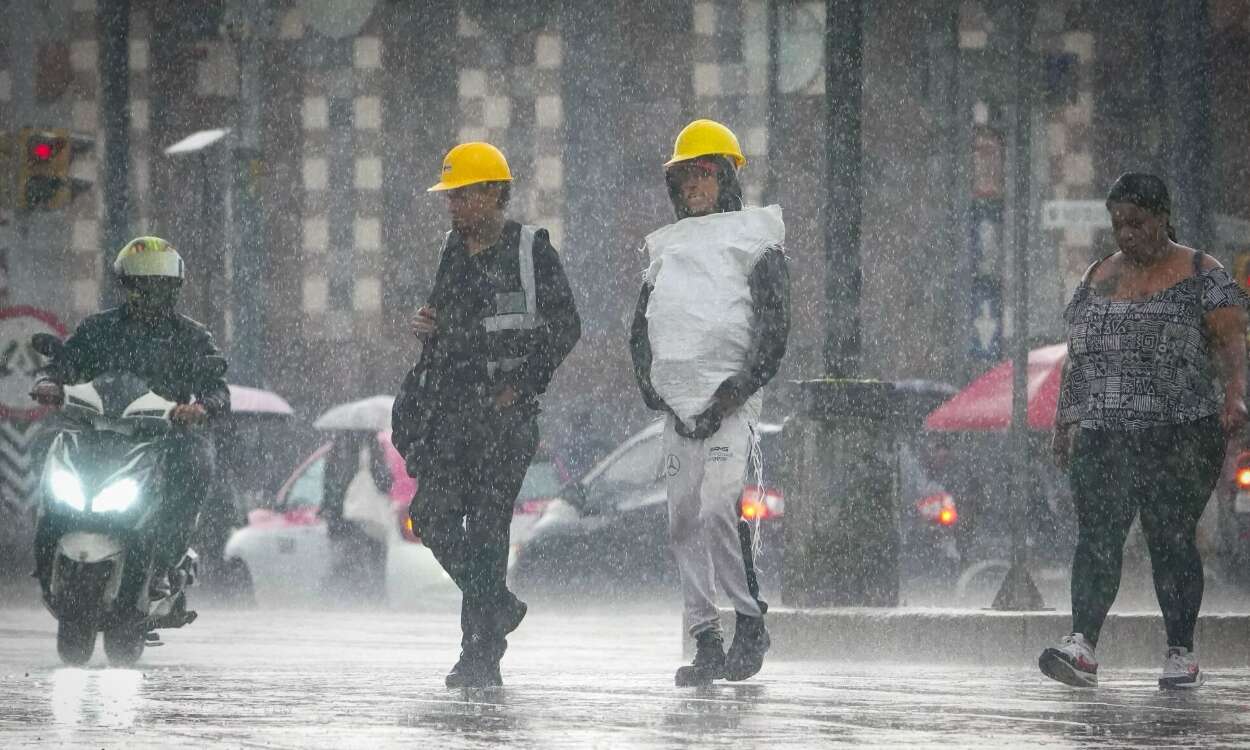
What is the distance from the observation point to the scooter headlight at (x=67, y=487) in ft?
33.9

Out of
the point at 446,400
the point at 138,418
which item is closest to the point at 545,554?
the point at 138,418

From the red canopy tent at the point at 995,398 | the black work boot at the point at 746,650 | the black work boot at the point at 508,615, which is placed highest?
the red canopy tent at the point at 995,398

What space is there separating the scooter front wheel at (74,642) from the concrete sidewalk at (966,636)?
8.59 ft

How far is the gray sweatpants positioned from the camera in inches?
339

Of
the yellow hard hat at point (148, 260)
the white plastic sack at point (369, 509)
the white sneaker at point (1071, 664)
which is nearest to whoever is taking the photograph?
the white sneaker at point (1071, 664)

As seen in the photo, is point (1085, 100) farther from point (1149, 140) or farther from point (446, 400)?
point (446, 400)

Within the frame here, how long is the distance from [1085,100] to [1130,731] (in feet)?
96.6

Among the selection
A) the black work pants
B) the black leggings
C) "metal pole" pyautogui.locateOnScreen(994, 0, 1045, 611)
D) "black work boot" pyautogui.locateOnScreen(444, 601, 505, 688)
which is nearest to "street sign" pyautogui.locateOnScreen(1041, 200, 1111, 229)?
"metal pole" pyautogui.locateOnScreen(994, 0, 1045, 611)

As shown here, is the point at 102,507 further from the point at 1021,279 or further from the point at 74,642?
the point at 1021,279

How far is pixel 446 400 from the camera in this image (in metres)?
8.95

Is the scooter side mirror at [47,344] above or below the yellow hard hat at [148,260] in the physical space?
below

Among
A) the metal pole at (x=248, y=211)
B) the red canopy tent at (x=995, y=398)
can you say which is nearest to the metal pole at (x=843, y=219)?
the red canopy tent at (x=995, y=398)

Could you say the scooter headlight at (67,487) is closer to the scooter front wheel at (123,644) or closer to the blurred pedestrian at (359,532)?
the scooter front wheel at (123,644)

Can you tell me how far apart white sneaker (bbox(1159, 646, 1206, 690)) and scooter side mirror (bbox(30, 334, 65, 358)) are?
15.5ft
